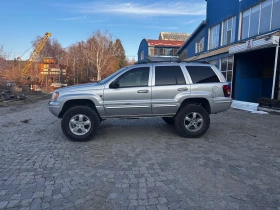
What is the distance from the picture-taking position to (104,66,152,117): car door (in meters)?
5.34

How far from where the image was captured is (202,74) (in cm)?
577

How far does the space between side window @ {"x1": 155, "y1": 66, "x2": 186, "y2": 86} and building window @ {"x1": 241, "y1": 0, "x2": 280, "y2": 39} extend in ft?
29.9

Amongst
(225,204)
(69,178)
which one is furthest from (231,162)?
(69,178)

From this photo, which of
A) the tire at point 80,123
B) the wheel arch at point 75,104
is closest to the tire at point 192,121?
the tire at point 80,123

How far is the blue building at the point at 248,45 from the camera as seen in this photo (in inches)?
448

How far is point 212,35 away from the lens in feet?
62.4

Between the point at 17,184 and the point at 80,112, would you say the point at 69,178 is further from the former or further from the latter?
the point at 80,112

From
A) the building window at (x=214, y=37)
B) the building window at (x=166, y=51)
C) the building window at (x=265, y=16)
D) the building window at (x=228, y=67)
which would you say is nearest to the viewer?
the building window at (x=265, y=16)

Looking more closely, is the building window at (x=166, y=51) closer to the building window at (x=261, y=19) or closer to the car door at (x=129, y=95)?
the building window at (x=261, y=19)

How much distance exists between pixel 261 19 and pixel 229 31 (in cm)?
355

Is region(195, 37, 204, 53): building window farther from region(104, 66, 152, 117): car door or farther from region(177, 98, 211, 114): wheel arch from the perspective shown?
region(104, 66, 152, 117): car door

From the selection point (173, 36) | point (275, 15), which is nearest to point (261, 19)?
point (275, 15)

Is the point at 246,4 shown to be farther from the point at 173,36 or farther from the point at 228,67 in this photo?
the point at 173,36

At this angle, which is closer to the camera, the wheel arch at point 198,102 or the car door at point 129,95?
the car door at point 129,95
